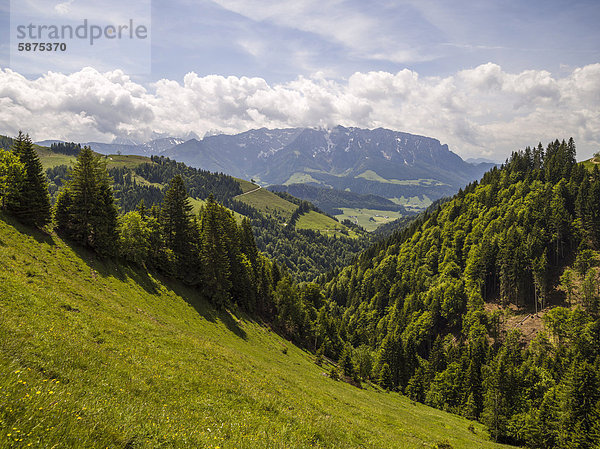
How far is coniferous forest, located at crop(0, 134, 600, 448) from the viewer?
48719 mm

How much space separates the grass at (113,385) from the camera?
798 cm

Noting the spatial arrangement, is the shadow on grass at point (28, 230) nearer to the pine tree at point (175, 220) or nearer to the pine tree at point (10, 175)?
the pine tree at point (10, 175)

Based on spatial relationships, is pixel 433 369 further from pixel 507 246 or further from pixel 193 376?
pixel 193 376

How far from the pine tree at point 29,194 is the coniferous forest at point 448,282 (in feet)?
0.60

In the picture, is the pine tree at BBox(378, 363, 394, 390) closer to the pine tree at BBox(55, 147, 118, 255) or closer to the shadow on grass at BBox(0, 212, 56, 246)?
the pine tree at BBox(55, 147, 118, 255)

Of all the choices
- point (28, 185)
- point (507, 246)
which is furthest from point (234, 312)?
point (507, 246)

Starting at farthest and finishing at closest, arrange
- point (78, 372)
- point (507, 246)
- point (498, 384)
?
1. point (507, 246)
2. point (498, 384)
3. point (78, 372)

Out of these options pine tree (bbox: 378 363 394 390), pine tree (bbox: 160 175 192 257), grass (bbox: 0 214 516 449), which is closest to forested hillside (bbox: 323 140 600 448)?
pine tree (bbox: 378 363 394 390)

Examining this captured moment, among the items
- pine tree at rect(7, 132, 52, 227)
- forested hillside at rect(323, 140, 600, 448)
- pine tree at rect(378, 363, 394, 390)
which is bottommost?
pine tree at rect(378, 363, 394, 390)

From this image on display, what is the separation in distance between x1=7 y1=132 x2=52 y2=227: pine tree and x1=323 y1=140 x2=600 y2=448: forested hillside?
86497 mm

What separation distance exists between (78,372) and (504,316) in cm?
13055

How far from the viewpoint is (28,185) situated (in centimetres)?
4062

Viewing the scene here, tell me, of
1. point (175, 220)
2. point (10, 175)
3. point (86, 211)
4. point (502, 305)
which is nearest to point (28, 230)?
point (86, 211)

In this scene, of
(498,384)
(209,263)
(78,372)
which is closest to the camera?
(78,372)
